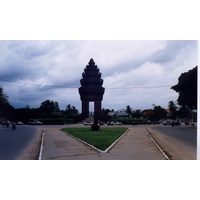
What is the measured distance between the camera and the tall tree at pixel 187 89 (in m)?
9.38

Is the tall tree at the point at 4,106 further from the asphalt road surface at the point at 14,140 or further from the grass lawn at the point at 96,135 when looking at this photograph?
the grass lawn at the point at 96,135

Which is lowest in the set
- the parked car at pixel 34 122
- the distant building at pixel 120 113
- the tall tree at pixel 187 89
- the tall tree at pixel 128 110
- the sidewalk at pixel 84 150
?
the sidewalk at pixel 84 150

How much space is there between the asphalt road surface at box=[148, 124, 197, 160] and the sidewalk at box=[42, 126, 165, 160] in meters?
0.53

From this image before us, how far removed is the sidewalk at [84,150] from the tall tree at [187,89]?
6.37 feet

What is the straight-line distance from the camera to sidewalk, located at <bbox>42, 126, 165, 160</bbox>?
886cm

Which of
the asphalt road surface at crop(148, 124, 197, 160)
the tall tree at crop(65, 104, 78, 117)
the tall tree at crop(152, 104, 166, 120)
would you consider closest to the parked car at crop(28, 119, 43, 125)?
the tall tree at crop(65, 104, 78, 117)

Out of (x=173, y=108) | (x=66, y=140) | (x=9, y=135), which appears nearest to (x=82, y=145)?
(x=66, y=140)

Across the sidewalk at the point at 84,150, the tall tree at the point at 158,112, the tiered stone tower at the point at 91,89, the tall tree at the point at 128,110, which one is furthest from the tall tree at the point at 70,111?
the tall tree at the point at 158,112

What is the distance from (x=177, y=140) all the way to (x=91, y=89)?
413cm

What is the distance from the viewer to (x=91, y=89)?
12266 millimetres

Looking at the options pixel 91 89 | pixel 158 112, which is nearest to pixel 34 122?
pixel 91 89

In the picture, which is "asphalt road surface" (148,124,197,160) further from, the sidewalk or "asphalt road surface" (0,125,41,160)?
"asphalt road surface" (0,125,41,160)

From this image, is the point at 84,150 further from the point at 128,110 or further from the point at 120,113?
the point at 120,113
